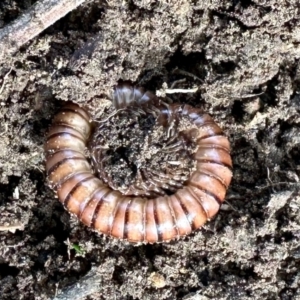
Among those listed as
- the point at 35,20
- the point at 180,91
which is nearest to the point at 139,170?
the point at 180,91

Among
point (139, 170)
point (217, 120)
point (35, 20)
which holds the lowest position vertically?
point (139, 170)

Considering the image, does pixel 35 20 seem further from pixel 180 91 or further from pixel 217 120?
pixel 217 120

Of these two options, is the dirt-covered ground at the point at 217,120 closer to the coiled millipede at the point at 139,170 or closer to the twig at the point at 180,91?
the twig at the point at 180,91

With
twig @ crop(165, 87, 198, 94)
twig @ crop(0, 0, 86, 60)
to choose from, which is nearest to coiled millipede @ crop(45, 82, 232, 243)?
twig @ crop(165, 87, 198, 94)

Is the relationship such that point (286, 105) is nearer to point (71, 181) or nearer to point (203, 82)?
point (203, 82)

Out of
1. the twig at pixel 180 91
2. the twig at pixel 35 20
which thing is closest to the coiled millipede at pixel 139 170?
the twig at pixel 180 91

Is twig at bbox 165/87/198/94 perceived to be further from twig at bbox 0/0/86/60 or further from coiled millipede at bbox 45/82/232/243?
twig at bbox 0/0/86/60
